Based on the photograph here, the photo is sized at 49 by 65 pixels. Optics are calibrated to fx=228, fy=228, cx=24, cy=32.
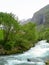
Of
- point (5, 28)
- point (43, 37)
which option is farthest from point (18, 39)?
point (43, 37)

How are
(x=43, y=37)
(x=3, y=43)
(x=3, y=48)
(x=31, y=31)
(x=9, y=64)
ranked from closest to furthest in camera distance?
(x=9, y=64)
(x=3, y=48)
(x=3, y=43)
(x=31, y=31)
(x=43, y=37)

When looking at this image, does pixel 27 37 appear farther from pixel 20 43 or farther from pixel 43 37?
pixel 43 37

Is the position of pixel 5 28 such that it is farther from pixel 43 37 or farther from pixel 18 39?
pixel 43 37

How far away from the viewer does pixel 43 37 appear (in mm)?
125000

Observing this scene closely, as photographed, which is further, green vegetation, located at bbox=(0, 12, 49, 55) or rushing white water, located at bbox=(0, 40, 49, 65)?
green vegetation, located at bbox=(0, 12, 49, 55)

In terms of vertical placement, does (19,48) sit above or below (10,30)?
below

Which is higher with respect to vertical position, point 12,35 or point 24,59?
point 12,35

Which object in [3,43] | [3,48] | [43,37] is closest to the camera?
[3,48]

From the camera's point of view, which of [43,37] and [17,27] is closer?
[17,27]

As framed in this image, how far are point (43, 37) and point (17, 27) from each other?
64.1 m

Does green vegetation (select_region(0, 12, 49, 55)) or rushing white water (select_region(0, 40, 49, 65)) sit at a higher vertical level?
green vegetation (select_region(0, 12, 49, 55))

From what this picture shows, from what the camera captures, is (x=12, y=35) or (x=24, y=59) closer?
(x=24, y=59)

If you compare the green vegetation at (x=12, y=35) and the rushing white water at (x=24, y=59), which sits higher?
the green vegetation at (x=12, y=35)

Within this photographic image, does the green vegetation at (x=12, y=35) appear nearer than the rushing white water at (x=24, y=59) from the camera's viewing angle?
No
